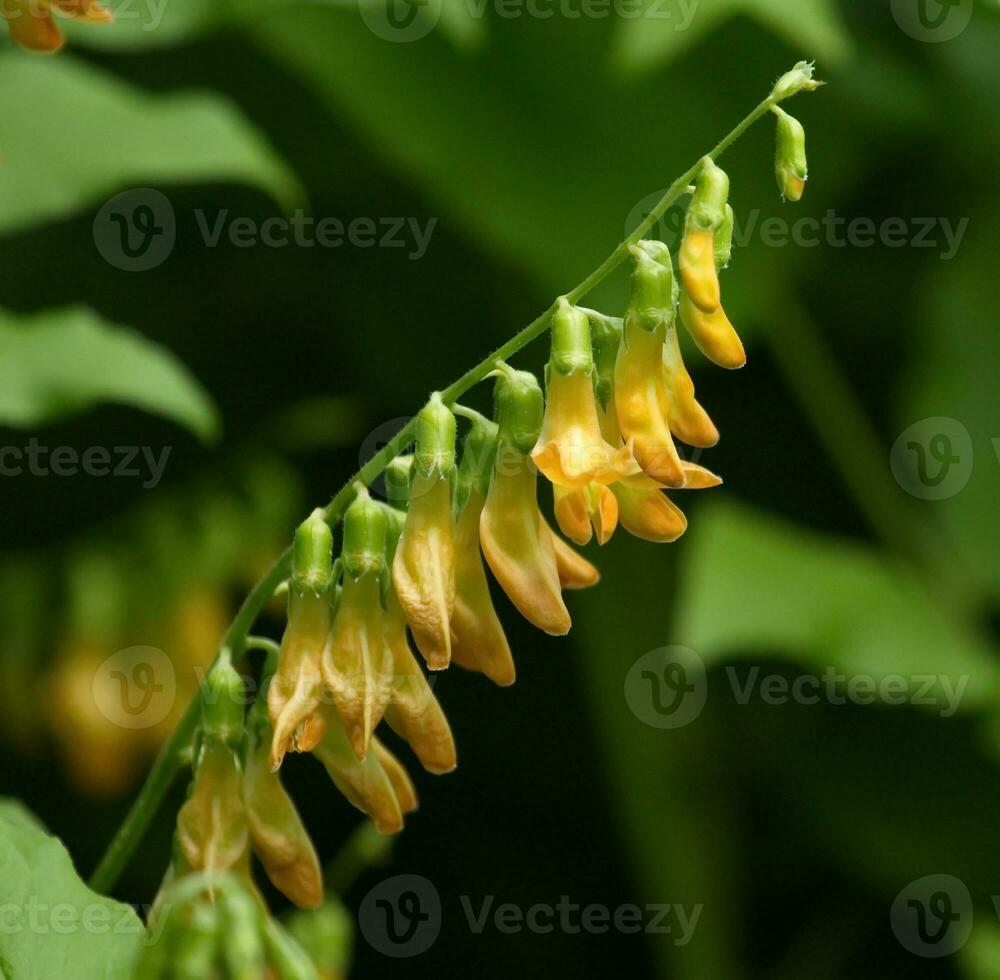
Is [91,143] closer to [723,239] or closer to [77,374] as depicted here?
[77,374]

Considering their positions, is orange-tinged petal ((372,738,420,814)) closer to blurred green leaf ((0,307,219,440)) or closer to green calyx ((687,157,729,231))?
green calyx ((687,157,729,231))

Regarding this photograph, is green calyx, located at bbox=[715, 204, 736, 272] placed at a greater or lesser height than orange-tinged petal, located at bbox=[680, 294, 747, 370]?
greater

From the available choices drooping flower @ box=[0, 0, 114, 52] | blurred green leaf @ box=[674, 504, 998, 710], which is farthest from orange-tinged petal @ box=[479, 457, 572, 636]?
blurred green leaf @ box=[674, 504, 998, 710]

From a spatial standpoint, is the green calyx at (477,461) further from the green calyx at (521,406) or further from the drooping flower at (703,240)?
the drooping flower at (703,240)

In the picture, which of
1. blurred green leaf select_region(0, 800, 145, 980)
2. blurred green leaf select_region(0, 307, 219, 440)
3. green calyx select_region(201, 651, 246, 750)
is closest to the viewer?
blurred green leaf select_region(0, 800, 145, 980)

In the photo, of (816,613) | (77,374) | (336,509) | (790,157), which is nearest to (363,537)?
(336,509)

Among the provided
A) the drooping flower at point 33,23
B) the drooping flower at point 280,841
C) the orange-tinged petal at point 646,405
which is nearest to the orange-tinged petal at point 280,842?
the drooping flower at point 280,841

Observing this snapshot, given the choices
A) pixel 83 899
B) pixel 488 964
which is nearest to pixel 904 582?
pixel 488 964
